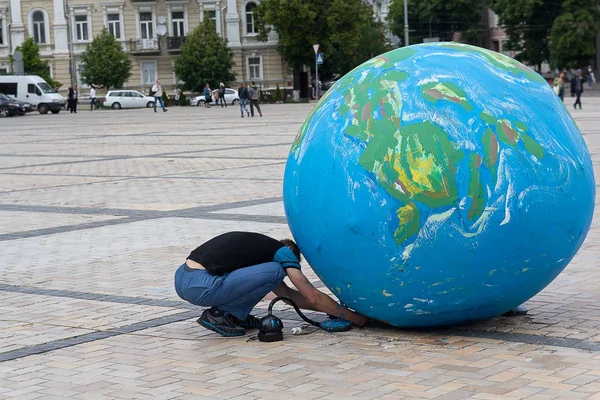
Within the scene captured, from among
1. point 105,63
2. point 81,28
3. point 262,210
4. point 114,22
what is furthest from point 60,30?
point 262,210

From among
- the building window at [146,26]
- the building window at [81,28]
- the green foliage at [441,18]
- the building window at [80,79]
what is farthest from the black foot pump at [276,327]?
the green foliage at [441,18]

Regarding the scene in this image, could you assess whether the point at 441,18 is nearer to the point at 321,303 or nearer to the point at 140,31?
the point at 140,31

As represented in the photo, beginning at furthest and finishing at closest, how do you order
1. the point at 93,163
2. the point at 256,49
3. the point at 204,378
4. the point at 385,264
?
the point at 256,49 < the point at 93,163 < the point at 385,264 < the point at 204,378

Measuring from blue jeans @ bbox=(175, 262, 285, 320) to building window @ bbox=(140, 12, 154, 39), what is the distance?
2697 inches

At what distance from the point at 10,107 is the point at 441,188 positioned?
51.6m

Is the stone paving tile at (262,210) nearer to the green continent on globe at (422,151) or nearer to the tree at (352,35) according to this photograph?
the green continent on globe at (422,151)

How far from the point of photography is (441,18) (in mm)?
87500

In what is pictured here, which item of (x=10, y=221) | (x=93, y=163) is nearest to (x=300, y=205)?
(x=10, y=221)

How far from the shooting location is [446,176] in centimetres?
646

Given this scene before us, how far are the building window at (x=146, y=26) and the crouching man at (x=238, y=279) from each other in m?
68.4

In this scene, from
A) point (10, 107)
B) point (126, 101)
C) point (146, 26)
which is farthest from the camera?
point (146, 26)

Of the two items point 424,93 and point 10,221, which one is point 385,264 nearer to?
point 424,93

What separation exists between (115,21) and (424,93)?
228 feet

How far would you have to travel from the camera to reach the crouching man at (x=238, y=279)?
7109 mm
